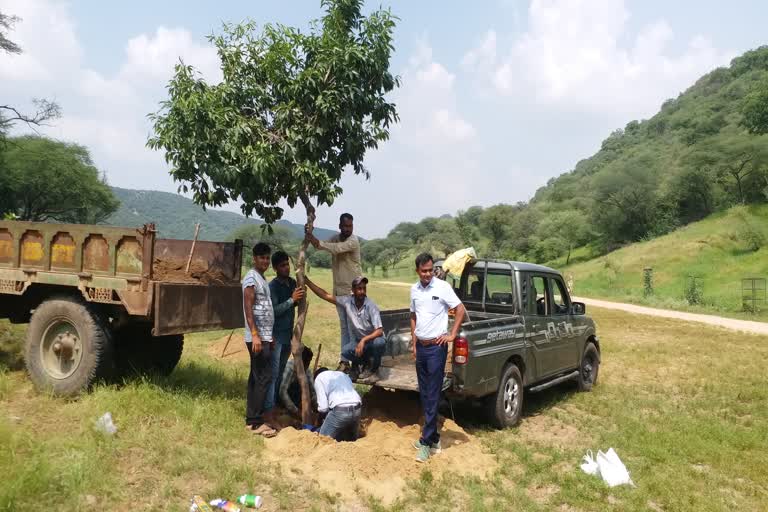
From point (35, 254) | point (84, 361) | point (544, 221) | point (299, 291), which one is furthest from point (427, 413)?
point (544, 221)

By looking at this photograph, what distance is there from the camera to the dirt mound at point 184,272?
20.2 ft

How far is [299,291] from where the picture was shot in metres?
6.11

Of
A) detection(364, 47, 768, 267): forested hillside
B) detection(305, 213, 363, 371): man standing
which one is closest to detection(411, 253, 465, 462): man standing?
detection(305, 213, 363, 371): man standing

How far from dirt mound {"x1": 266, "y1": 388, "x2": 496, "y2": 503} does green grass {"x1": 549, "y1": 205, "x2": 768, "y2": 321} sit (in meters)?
22.5

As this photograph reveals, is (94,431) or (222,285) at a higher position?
(222,285)

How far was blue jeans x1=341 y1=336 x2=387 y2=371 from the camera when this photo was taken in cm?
627

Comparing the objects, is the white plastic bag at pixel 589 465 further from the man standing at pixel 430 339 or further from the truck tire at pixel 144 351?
the truck tire at pixel 144 351

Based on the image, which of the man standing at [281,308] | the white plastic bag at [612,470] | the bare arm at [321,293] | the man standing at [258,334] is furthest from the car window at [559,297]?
the man standing at [258,334]

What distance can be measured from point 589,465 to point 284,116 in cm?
464

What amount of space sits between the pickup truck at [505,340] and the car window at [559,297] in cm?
1

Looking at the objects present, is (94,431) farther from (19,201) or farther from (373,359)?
(19,201)

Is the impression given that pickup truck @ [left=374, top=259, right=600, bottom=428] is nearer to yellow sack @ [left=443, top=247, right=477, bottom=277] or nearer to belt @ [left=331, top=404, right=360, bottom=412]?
yellow sack @ [left=443, top=247, right=477, bottom=277]

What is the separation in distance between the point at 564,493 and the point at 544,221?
6553 centimetres

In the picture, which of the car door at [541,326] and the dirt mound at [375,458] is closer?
the dirt mound at [375,458]
